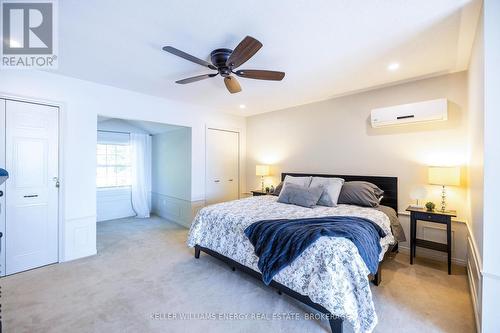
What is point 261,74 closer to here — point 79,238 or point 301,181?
point 301,181

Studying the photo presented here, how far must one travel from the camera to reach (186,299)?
7.21 ft

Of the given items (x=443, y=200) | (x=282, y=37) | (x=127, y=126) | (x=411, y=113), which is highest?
(x=282, y=37)

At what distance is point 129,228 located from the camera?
455cm

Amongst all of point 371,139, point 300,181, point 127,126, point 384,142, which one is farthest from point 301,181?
point 127,126

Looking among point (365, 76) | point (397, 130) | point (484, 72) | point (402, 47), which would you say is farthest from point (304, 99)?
point (484, 72)

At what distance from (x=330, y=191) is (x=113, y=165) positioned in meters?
4.89

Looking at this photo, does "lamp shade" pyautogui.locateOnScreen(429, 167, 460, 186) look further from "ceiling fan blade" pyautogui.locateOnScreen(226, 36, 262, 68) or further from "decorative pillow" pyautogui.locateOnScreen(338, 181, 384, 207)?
"ceiling fan blade" pyautogui.locateOnScreen(226, 36, 262, 68)

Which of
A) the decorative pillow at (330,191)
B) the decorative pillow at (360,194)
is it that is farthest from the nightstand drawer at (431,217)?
the decorative pillow at (330,191)

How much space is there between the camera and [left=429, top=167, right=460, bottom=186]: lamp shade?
8.77 ft

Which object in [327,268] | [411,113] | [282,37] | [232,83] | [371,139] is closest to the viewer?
[327,268]

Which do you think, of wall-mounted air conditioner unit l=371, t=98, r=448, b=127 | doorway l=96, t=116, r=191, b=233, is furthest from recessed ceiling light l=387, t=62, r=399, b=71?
doorway l=96, t=116, r=191, b=233

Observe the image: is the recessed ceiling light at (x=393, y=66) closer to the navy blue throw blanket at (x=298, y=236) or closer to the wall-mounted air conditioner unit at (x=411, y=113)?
the wall-mounted air conditioner unit at (x=411, y=113)

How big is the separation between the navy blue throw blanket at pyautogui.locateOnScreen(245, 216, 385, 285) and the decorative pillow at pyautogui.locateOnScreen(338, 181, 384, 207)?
0.76m

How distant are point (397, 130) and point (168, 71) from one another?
338 centimetres
